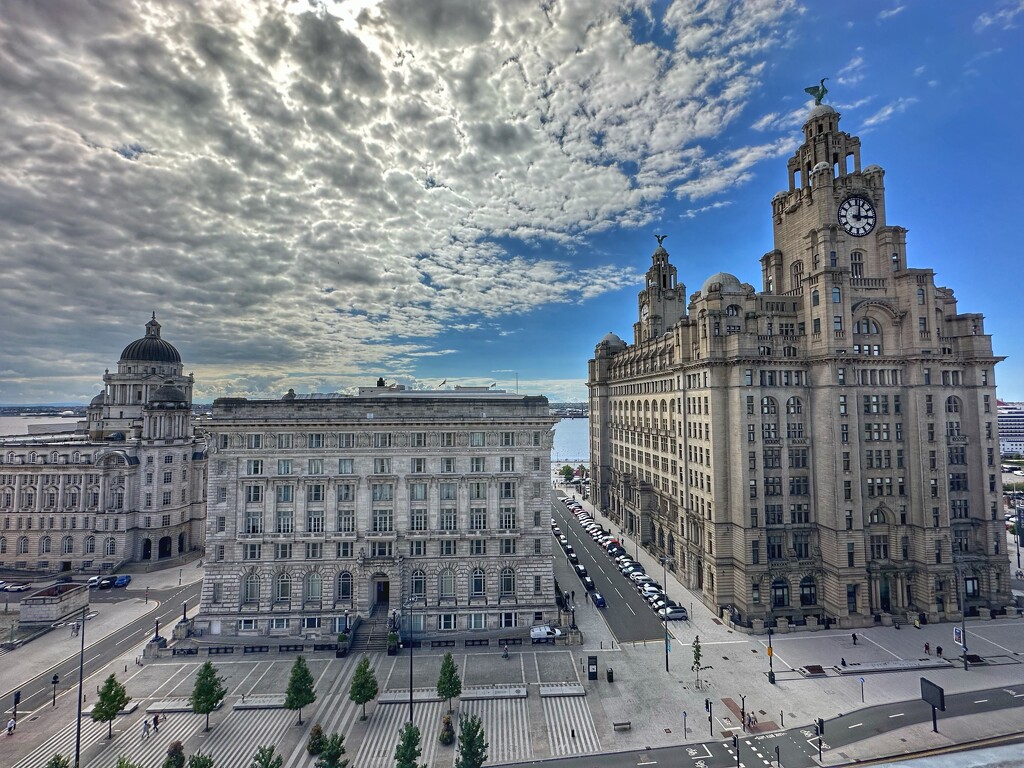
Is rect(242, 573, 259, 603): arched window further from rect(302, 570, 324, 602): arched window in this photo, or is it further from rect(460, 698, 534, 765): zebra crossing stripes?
rect(460, 698, 534, 765): zebra crossing stripes

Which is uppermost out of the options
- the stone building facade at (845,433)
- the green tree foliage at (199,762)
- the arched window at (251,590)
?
the stone building facade at (845,433)

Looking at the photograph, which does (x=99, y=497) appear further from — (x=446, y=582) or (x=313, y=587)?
(x=446, y=582)

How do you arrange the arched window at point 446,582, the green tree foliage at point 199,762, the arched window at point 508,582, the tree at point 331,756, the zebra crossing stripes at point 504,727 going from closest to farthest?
the green tree foliage at point 199,762 < the tree at point 331,756 < the zebra crossing stripes at point 504,727 < the arched window at point 446,582 < the arched window at point 508,582

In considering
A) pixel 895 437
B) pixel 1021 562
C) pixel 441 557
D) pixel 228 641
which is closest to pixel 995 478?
pixel 895 437

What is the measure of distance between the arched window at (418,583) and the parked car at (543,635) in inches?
501

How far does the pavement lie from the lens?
121ft

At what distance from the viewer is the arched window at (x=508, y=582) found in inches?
2191

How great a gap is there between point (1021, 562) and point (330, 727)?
103m

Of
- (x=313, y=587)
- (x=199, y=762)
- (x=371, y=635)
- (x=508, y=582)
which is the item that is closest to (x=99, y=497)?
(x=313, y=587)

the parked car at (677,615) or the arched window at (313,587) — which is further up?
the arched window at (313,587)

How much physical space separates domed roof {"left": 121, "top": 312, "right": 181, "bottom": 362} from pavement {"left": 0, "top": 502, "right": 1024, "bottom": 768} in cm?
5379

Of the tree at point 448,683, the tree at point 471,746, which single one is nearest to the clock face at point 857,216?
the tree at point 448,683

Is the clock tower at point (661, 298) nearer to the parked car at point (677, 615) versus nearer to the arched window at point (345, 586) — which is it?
the parked car at point (677, 615)

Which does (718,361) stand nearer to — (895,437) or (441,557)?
(895,437)
